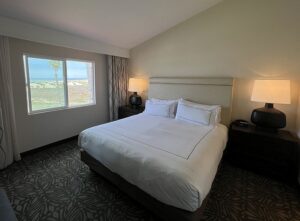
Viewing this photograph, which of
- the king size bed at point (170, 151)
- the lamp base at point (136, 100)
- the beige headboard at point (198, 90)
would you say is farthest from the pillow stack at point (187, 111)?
the lamp base at point (136, 100)

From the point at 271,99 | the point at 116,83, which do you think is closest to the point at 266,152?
the point at 271,99

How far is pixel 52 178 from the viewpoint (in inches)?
92.4

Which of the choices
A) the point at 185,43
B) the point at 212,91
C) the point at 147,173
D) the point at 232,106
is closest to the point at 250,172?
the point at 232,106

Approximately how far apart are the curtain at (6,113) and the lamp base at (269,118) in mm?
3929

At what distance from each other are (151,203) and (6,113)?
8.54 feet

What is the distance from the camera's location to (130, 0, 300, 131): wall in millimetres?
2499

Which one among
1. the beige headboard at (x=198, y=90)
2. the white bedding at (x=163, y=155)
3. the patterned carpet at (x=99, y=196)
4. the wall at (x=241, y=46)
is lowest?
the patterned carpet at (x=99, y=196)

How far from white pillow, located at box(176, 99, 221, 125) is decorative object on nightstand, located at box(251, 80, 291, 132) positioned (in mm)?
588

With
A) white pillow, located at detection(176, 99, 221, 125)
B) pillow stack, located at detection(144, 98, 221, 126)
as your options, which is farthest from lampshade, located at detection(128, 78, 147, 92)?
white pillow, located at detection(176, 99, 221, 125)

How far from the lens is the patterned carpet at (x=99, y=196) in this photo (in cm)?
178

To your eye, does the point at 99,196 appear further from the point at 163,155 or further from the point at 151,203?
the point at 163,155

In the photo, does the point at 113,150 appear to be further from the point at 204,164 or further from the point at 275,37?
the point at 275,37

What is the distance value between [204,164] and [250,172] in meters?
1.52

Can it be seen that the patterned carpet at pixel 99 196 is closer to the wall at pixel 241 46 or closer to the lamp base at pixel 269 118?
the lamp base at pixel 269 118
